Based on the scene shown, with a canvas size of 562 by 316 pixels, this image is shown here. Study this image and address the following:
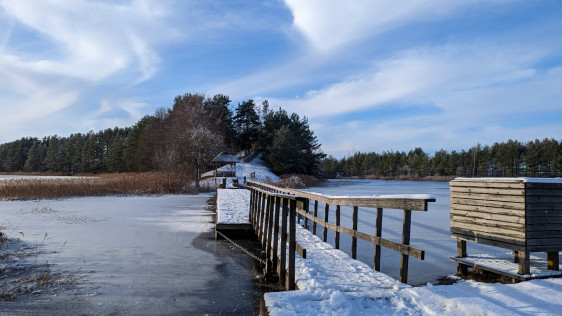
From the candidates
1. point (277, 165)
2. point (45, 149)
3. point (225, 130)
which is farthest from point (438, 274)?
point (45, 149)

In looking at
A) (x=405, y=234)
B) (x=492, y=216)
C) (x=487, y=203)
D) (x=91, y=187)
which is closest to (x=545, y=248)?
(x=492, y=216)

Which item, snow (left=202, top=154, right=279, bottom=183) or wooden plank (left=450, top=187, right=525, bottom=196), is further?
snow (left=202, top=154, right=279, bottom=183)

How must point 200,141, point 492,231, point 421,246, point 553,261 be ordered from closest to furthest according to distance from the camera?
point 553,261
point 492,231
point 421,246
point 200,141

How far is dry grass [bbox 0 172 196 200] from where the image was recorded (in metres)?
18.4

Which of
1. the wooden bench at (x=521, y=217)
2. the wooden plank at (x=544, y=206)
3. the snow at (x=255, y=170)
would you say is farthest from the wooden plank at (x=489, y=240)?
the snow at (x=255, y=170)

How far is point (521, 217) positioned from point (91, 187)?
21768mm

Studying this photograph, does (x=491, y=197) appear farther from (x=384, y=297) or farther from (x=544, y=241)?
(x=384, y=297)

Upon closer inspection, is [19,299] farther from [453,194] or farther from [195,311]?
[453,194]

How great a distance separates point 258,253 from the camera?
23.1 ft

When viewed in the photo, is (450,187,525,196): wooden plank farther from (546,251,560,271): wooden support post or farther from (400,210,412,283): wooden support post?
(400,210,412,283): wooden support post

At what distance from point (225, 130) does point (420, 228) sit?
37180 mm

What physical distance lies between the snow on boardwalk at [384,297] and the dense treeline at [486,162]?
53.7m

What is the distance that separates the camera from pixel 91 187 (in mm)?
20938

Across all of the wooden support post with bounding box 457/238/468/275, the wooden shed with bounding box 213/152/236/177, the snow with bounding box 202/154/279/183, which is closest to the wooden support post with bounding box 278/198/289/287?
the wooden support post with bounding box 457/238/468/275
